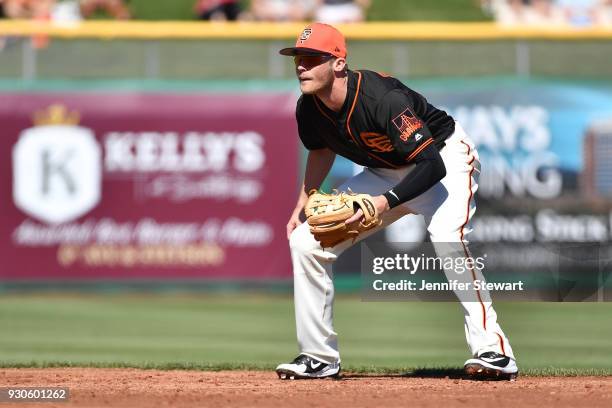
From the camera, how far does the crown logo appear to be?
12.4 metres

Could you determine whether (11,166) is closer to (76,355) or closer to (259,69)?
(259,69)

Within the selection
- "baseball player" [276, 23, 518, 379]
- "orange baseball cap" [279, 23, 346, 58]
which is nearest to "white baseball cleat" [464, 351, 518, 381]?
"baseball player" [276, 23, 518, 379]

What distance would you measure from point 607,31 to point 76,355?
292 inches

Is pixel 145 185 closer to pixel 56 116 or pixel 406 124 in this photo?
pixel 56 116

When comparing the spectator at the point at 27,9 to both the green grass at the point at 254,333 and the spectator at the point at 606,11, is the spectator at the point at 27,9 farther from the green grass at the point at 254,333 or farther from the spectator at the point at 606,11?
the spectator at the point at 606,11

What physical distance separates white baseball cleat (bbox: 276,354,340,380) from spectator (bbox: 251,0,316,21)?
8360mm

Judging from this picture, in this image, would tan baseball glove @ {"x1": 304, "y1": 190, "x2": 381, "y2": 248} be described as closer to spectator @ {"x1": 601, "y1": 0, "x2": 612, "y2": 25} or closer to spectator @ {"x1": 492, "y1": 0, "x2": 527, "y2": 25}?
spectator @ {"x1": 601, "y1": 0, "x2": 612, "y2": 25}

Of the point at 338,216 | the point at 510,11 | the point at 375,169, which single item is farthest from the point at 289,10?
the point at 338,216

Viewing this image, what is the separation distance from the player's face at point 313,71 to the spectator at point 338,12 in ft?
25.5

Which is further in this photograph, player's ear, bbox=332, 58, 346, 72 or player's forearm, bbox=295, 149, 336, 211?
player's forearm, bbox=295, 149, 336, 211

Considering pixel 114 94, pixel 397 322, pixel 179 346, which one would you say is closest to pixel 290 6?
pixel 114 94

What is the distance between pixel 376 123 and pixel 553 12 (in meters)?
8.72

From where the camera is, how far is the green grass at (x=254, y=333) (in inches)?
287

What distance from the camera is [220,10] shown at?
46.2 feet
